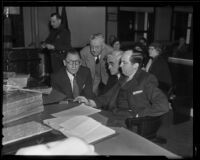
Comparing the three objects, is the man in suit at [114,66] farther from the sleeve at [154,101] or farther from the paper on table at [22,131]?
the paper on table at [22,131]

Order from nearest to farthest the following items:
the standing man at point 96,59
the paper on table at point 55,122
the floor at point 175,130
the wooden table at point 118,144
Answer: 1. the wooden table at point 118,144
2. the paper on table at point 55,122
3. the standing man at point 96,59
4. the floor at point 175,130

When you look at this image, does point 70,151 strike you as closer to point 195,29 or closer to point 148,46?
point 195,29

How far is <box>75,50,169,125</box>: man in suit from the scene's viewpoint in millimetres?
1374

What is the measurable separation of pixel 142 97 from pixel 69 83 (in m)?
0.54

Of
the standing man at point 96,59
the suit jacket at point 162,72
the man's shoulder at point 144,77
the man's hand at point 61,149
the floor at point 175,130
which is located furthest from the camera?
the suit jacket at point 162,72

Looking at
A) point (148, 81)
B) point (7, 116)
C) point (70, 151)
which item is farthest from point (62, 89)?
point (70, 151)

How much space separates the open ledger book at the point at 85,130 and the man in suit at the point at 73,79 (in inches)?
27.3

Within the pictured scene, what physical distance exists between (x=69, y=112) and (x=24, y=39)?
245cm

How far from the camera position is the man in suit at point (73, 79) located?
1.67m

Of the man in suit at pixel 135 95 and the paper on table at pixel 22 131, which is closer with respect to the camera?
the paper on table at pixel 22 131

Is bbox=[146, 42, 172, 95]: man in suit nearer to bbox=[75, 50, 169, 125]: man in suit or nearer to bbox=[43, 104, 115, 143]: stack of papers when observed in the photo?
bbox=[75, 50, 169, 125]: man in suit

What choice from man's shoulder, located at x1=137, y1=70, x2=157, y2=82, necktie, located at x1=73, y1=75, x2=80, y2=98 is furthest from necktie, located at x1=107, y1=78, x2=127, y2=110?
necktie, located at x1=73, y1=75, x2=80, y2=98

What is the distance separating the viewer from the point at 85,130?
860 millimetres

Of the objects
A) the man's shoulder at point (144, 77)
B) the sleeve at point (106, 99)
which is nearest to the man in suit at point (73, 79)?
the sleeve at point (106, 99)
